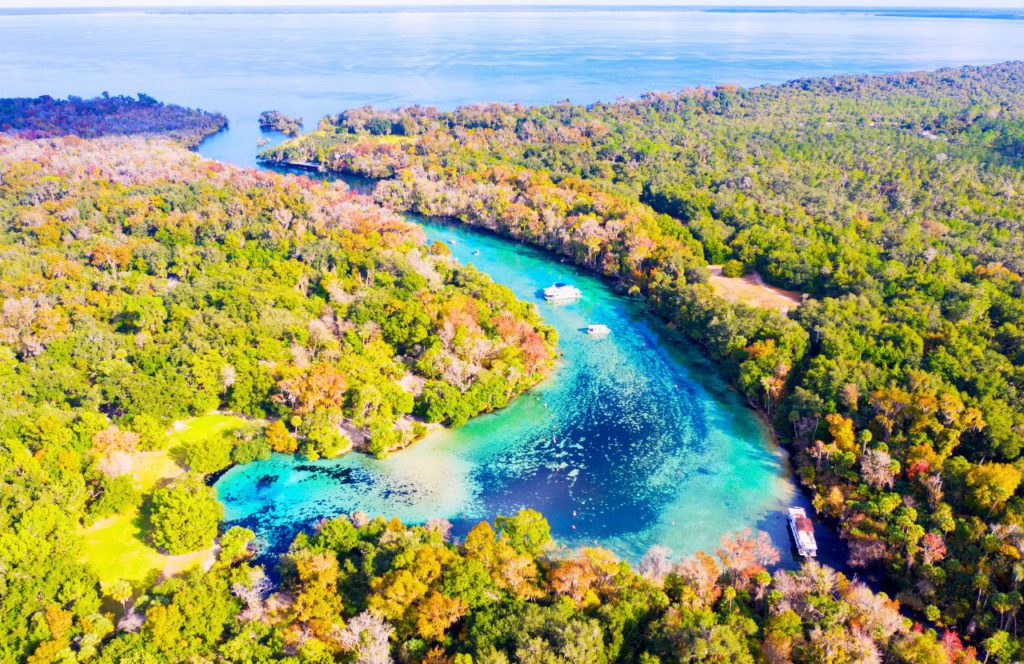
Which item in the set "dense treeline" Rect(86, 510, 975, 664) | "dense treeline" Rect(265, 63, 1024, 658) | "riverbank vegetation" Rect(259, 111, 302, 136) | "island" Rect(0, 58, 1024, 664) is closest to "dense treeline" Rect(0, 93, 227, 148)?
"riverbank vegetation" Rect(259, 111, 302, 136)

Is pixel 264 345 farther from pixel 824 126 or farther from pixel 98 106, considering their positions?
pixel 98 106

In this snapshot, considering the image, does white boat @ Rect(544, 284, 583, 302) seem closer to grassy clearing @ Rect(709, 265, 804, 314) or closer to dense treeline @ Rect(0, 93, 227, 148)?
grassy clearing @ Rect(709, 265, 804, 314)

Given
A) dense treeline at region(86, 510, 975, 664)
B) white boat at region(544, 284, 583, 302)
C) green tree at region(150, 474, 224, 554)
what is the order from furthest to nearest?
white boat at region(544, 284, 583, 302), green tree at region(150, 474, 224, 554), dense treeline at region(86, 510, 975, 664)

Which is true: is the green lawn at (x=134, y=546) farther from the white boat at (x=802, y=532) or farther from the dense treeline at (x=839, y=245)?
the dense treeline at (x=839, y=245)

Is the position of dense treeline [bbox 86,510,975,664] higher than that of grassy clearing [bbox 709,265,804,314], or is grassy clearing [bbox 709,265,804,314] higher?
grassy clearing [bbox 709,265,804,314]

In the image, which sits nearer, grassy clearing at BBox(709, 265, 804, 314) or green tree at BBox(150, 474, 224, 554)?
green tree at BBox(150, 474, 224, 554)

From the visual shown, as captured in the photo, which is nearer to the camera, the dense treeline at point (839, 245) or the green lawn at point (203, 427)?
the dense treeline at point (839, 245)

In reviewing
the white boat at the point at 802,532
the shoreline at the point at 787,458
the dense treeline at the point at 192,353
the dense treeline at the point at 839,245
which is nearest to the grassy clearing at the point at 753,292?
the dense treeline at the point at 839,245
